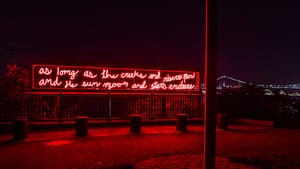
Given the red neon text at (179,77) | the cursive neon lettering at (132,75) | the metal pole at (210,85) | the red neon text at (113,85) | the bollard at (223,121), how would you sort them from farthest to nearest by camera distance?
the red neon text at (179,77) → the cursive neon lettering at (132,75) → the red neon text at (113,85) → the bollard at (223,121) → the metal pole at (210,85)

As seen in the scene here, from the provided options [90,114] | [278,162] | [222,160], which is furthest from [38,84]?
[278,162]

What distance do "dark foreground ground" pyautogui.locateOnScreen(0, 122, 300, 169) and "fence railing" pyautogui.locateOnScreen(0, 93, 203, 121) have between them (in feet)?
4.59

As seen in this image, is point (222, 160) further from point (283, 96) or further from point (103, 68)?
point (283, 96)

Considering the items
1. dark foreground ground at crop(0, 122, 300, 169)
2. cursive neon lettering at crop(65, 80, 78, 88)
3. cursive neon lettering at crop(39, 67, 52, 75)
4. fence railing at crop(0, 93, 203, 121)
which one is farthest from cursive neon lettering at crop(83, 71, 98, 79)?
dark foreground ground at crop(0, 122, 300, 169)

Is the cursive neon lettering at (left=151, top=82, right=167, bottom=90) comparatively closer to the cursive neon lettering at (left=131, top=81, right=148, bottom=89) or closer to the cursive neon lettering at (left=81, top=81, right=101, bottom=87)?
the cursive neon lettering at (left=131, top=81, right=148, bottom=89)

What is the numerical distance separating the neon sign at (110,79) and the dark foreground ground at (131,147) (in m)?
2.91

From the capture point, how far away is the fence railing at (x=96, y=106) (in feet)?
45.5

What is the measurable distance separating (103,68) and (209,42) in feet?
37.5

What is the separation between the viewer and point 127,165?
7.67m

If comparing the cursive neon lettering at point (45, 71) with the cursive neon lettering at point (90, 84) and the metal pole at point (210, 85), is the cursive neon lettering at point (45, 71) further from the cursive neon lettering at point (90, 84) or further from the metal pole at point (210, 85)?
the metal pole at point (210, 85)

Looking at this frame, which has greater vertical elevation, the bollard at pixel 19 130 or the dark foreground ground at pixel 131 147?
the bollard at pixel 19 130

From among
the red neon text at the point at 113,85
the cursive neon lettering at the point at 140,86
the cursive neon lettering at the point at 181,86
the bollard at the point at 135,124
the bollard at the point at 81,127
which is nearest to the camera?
the bollard at the point at 81,127

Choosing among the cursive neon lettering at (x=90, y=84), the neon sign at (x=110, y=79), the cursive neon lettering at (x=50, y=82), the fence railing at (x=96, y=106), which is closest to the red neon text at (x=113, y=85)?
the neon sign at (x=110, y=79)

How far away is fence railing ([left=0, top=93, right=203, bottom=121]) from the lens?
1385cm
